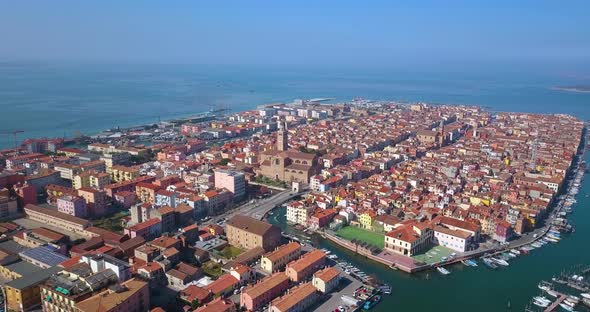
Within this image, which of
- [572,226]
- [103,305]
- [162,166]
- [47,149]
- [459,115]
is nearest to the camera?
[103,305]

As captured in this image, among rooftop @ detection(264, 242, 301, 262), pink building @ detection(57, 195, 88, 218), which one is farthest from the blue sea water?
rooftop @ detection(264, 242, 301, 262)

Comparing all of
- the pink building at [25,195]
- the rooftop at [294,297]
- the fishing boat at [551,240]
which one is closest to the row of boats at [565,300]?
the fishing boat at [551,240]

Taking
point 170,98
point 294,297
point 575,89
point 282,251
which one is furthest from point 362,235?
point 575,89

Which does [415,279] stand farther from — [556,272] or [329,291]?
[556,272]

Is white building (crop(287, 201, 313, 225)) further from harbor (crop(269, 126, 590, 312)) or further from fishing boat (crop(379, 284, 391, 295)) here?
fishing boat (crop(379, 284, 391, 295))

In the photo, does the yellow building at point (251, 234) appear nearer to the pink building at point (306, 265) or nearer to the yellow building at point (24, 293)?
the pink building at point (306, 265)

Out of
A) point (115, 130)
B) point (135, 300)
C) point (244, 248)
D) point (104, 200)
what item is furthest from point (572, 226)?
point (115, 130)
